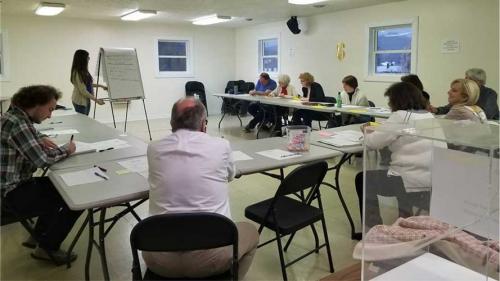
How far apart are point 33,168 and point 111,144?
2.11 ft

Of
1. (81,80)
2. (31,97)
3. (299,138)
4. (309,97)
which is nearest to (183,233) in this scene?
(299,138)

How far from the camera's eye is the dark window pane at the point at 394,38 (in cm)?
656

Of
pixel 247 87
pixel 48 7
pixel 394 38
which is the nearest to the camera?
pixel 48 7

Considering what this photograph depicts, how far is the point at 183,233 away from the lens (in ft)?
5.10

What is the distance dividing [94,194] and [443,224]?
1.54m

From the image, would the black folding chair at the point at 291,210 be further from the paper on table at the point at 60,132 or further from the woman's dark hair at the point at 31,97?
the paper on table at the point at 60,132

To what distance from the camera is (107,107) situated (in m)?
9.15

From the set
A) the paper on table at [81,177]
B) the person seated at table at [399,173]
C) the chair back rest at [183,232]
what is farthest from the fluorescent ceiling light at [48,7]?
the person seated at table at [399,173]

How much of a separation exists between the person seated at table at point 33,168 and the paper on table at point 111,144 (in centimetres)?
31

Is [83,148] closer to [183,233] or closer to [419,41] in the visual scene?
[183,233]

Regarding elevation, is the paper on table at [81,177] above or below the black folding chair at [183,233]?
above

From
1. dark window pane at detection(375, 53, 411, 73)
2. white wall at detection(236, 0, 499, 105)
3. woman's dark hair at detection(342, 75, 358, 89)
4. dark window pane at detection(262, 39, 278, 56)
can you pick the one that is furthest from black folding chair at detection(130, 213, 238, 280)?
dark window pane at detection(262, 39, 278, 56)

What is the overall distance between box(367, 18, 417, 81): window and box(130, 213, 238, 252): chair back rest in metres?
5.73

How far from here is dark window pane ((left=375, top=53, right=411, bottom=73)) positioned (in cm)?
661
